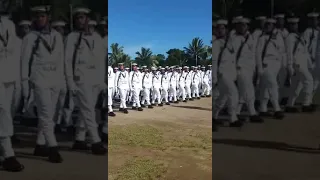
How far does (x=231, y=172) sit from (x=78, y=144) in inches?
55.1

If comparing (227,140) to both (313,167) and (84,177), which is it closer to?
(313,167)

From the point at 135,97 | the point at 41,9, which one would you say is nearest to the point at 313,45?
the point at 41,9

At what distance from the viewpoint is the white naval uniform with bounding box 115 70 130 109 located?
8773mm

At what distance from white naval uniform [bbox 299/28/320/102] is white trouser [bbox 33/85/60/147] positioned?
219 cm

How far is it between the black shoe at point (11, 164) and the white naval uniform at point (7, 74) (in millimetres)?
48

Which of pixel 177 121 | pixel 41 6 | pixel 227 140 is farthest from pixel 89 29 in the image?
pixel 177 121

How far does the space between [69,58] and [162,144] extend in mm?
3712

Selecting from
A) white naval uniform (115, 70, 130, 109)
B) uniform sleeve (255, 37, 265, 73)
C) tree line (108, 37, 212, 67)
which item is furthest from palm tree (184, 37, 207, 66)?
uniform sleeve (255, 37, 265, 73)

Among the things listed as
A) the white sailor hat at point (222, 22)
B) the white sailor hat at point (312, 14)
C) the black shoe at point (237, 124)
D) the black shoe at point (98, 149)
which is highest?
the white sailor hat at point (312, 14)

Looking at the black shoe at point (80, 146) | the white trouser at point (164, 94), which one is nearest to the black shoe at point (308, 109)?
the black shoe at point (80, 146)

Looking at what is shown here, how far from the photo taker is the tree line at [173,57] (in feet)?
24.7

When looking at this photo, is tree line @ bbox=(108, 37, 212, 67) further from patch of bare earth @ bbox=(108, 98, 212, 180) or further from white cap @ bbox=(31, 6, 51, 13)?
white cap @ bbox=(31, 6, 51, 13)

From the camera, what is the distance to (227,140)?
131 inches

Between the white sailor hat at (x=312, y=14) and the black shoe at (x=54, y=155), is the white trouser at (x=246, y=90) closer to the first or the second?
the white sailor hat at (x=312, y=14)
